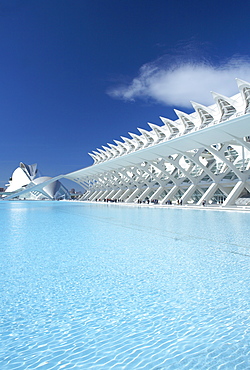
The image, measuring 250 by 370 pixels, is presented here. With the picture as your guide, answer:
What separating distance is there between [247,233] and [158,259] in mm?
4072

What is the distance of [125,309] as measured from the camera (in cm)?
318

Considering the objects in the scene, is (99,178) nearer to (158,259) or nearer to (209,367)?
(158,259)

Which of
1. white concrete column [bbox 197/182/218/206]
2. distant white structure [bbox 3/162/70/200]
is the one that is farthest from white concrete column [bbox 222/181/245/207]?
distant white structure [bbox 3/162/70/200]

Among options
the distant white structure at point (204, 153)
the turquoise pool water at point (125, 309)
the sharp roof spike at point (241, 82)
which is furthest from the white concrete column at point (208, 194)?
the turquoise pool water at point (125, 309)

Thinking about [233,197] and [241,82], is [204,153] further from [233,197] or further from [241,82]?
[241,82]

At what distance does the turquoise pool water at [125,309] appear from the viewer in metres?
2.28

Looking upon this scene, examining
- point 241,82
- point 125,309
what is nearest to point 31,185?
point 241,82

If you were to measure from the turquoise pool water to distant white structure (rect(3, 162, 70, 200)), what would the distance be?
52769 millimetres

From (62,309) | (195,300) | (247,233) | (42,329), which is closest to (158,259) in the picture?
(195,300)

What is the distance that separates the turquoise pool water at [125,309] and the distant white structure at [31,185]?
5277 cm

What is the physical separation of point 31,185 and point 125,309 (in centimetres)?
6087

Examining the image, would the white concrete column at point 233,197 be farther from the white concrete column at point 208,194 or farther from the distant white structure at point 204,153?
the white concrete column at point 208,194

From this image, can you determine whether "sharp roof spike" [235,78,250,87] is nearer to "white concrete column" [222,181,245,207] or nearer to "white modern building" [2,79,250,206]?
"white modern building" [2,79,250,206]

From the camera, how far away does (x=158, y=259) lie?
17.7 ft
